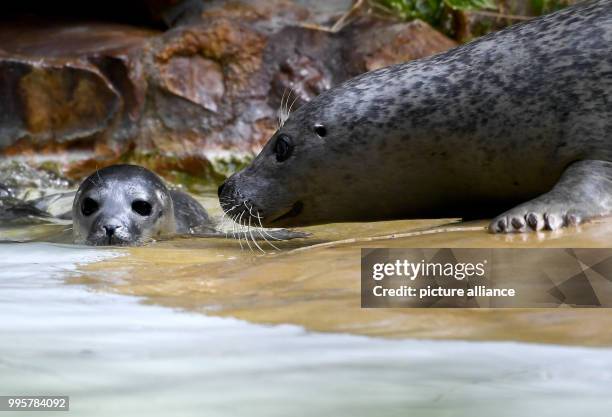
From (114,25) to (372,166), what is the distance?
612cm

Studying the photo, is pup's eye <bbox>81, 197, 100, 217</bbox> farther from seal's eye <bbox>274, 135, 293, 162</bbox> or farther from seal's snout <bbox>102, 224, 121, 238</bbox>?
seal's eye <bbox>274, 135, 293, 162</bbox>

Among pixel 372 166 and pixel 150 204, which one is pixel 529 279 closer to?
pixel 372 166

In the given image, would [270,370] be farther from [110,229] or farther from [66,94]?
[66,94]

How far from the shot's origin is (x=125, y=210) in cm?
585

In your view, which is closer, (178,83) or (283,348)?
(283,348)

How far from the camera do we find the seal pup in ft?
18.0

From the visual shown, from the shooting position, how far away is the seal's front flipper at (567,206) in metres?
3.37

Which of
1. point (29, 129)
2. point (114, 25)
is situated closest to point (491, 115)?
point (29, 129)

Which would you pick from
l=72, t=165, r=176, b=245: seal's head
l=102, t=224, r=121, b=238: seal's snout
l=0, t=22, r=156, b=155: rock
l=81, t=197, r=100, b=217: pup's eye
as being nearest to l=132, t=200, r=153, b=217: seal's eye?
l=72, t=165, r=176, b=245: seal's head

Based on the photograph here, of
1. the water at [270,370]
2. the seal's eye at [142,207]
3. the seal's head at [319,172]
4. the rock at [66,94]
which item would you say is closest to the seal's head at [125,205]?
the seal's eye at [142,207]

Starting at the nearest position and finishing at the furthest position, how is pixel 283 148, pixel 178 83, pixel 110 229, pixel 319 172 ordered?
pixel 319 172 < pixel 283 148 < pixel 110 229 < pixel 178 83

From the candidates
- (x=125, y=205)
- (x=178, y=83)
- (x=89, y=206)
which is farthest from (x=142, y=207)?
(x=178, y=83)

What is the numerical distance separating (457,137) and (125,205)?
2.36 m

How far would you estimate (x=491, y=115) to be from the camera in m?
4.17
